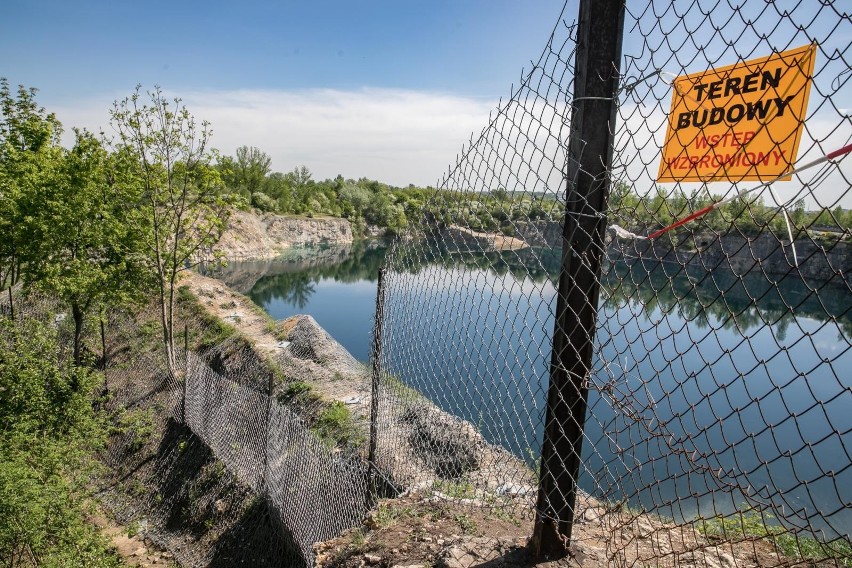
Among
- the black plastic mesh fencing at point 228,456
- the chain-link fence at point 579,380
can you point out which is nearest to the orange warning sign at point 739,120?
the chain-link fence at point 579,380

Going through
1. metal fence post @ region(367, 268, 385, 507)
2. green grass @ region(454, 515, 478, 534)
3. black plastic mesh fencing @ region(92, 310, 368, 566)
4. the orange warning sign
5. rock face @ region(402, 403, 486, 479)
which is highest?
the orange warning sign

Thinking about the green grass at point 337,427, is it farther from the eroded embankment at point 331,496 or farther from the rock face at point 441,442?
the rock face at point 441,442

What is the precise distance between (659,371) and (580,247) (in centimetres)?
50

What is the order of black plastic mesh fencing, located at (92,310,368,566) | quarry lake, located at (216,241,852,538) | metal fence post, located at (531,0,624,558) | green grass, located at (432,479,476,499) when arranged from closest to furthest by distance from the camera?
quarry lake, located at (216,241,852,538), metal fence post, located at (531,0,624,558), green grass, located at (432,479,476,499), black plastic mesh fencing, located at (92,310,368,566)

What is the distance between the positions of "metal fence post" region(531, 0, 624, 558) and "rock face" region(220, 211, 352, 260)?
3272 centimetres

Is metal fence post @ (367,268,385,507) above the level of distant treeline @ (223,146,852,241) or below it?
below

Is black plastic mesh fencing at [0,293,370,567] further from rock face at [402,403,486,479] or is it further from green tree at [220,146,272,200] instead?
green tree at [220,146,272,200]

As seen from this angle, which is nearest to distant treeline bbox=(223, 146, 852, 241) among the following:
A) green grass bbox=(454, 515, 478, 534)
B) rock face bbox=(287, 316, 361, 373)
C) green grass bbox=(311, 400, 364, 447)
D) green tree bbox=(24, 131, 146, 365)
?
green grass bbox=(454, 515, 478, 534)

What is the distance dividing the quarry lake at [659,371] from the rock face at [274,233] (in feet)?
23.3

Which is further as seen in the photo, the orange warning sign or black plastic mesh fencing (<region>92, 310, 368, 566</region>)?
black plastic mesh fencing (<region>92, 310, 368, 566</region>)

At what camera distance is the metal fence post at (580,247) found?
182 cm

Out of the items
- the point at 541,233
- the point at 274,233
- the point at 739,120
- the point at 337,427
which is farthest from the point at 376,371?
the point at 274,233

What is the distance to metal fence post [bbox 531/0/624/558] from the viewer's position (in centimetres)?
182

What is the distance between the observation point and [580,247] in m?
1.93
